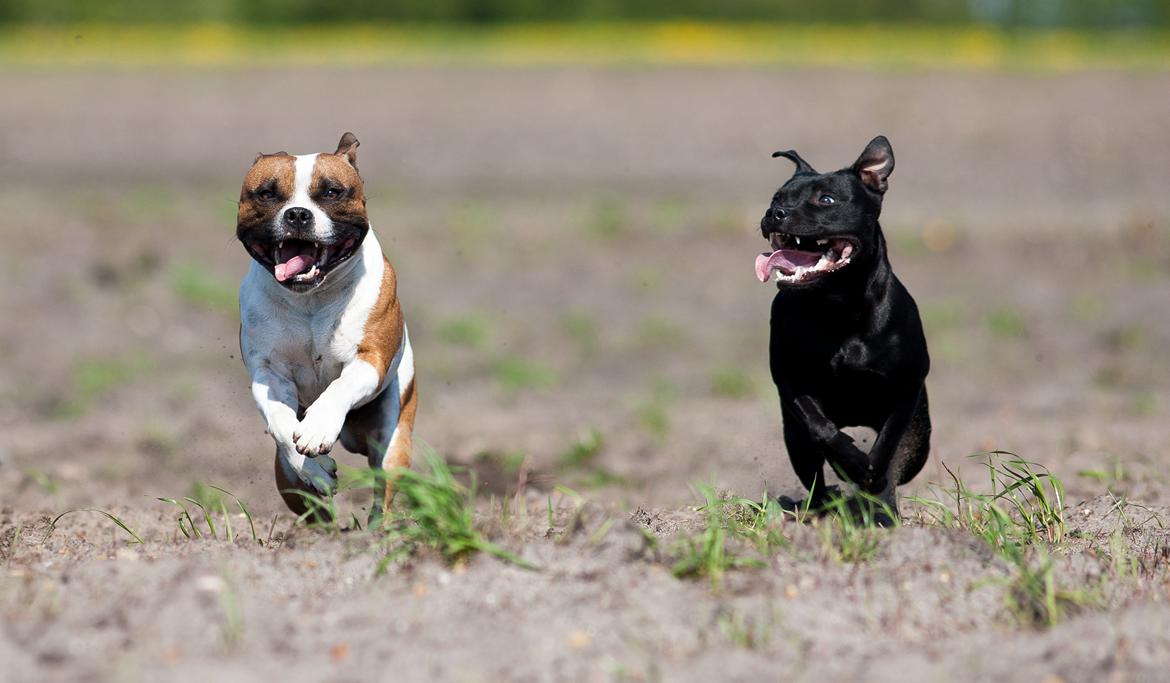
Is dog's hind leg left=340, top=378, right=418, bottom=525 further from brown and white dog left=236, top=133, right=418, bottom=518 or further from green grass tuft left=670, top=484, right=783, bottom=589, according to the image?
green grass tuft left=670, top=484, right=783, bottom=589

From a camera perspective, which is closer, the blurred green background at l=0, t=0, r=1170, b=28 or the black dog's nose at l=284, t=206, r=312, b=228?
the black dog's nose at l=284, t=206, r=312, b=228

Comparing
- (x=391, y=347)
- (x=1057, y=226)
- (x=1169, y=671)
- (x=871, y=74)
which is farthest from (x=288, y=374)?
(x=871, y=74)

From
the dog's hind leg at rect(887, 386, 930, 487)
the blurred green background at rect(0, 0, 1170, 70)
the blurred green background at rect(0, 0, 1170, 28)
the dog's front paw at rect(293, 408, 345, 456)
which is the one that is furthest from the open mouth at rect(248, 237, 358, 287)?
the blurred green background at rect(0, 0, 1170, 28)

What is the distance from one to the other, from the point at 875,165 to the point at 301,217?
2.17 metres

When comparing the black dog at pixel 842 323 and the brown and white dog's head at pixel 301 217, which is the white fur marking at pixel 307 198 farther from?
the black dog at pixel 842 323

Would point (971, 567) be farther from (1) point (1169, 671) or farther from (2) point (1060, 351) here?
(2) point (1060, 351)

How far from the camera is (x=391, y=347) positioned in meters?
5.75

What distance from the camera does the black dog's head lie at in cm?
518

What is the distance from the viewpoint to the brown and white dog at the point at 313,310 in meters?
5.28

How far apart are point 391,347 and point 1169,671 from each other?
3137mm

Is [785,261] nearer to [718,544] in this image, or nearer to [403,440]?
[718,544]

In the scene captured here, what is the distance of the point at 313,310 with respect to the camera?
18.2 ft

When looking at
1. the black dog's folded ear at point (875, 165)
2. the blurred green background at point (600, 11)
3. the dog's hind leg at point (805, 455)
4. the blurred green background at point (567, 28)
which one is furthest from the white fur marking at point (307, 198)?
the blurred green background at point (600, 11)

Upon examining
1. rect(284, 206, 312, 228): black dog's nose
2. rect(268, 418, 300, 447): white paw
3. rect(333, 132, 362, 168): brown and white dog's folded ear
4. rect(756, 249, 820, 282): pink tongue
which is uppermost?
rect(333, 132, 362, 168): brown and white dog's folded ear
